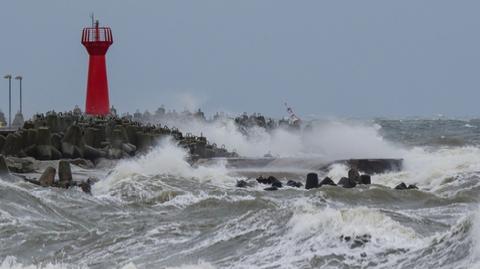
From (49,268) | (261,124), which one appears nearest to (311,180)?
(49,268)

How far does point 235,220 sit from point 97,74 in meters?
24.4

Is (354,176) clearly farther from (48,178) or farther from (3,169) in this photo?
(3,169)

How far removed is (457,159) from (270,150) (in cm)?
1569

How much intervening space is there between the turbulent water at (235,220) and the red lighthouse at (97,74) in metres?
10.6

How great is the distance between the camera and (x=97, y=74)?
4012cm

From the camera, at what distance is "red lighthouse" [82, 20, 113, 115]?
4012cm

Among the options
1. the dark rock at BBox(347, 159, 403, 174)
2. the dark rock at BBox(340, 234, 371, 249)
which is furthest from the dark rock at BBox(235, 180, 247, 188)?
the dark rock at BBox(340, 234, 371, 249)

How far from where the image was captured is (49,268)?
13.5 m

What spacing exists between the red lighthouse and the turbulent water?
34.6ft

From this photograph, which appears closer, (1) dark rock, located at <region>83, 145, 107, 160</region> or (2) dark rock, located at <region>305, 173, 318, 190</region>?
(2) dark rock, located at <region>305, 173, 318, 190</region>

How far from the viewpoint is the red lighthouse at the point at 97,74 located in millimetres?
40125

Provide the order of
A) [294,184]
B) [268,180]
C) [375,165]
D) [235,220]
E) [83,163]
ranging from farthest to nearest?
[83,163], [375,165], [268,180], [294,184], [235,220]

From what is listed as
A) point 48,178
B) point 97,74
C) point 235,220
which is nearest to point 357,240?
point 235,220

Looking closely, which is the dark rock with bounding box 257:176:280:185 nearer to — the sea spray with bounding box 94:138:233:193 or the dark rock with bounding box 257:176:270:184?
the dark rock with bounding box 257:176:270:184
